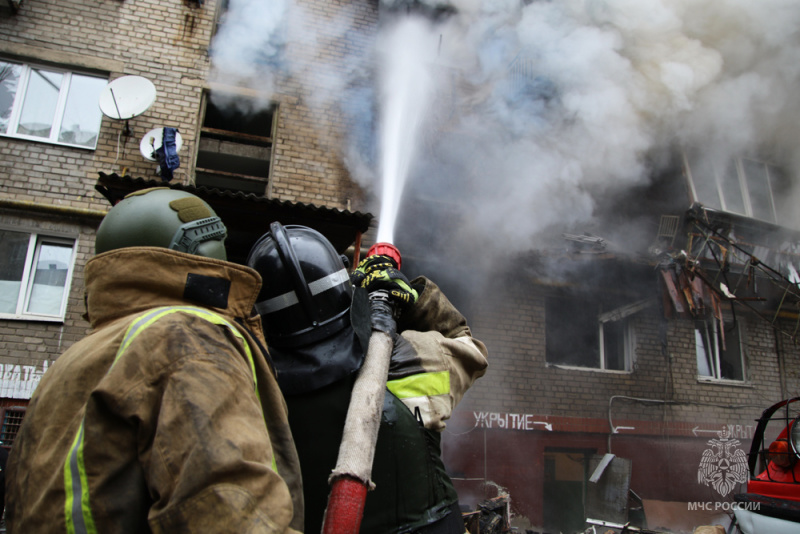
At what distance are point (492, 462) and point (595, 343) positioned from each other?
287 centimetres

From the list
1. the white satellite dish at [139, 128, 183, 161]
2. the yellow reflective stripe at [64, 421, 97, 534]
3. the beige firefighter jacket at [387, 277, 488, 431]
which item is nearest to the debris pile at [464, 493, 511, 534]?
the beige firefighter jacket at [387, 277, 488, 431]

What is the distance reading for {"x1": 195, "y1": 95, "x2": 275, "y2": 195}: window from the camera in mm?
7402

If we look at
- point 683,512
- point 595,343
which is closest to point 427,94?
point 595,343

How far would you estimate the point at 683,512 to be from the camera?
7.56 meters

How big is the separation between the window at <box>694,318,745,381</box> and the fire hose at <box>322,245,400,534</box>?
8.97 metres

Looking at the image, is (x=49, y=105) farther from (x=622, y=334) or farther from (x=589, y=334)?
(x=622, y=334)

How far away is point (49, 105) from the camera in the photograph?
705 cm

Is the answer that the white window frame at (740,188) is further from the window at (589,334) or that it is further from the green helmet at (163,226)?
the green helmet at (163,226)

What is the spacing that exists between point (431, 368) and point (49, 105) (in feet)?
25.6

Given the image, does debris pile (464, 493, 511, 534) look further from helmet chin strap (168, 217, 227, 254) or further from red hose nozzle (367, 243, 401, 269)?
helmet chin strap (168, 217, 227, 254)

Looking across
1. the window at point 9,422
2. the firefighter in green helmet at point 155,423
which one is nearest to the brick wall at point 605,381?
the window at point 9,422

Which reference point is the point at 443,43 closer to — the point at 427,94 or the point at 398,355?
the point at 427,94

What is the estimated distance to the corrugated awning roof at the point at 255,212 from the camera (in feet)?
16.6

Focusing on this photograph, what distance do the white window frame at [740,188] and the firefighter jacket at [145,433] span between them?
9828 mm
